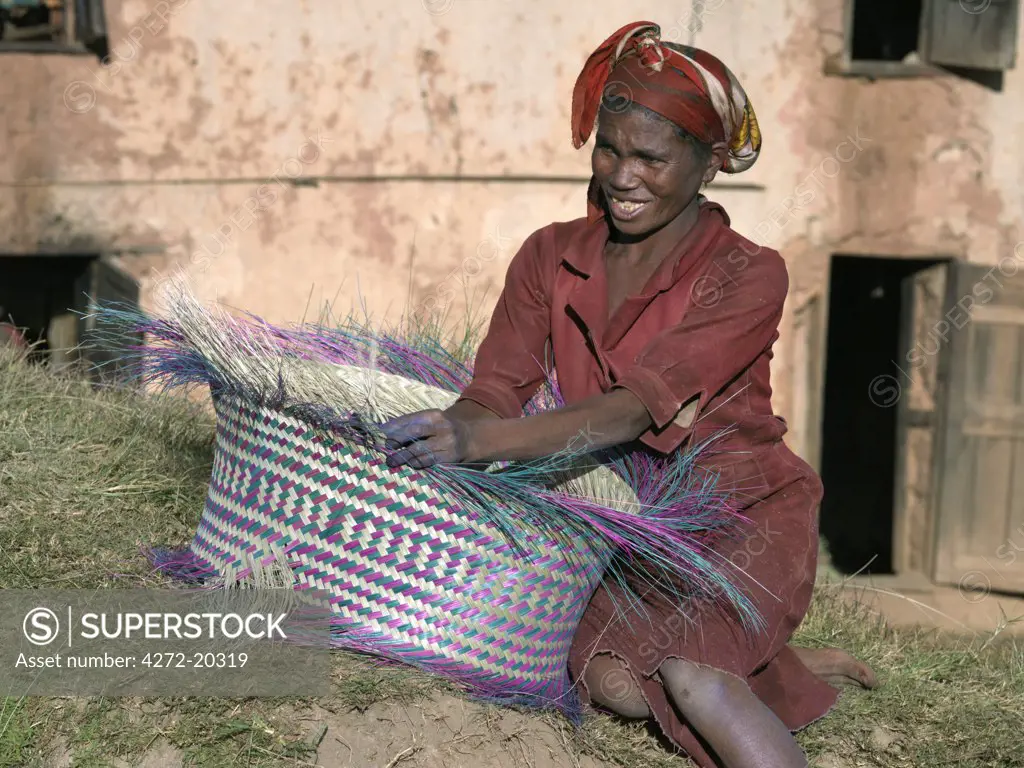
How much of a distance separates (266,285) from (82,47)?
164cm

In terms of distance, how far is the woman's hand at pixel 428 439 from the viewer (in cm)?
238

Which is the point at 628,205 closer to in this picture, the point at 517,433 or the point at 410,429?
the point at 517,433

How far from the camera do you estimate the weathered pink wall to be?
6.99 metres

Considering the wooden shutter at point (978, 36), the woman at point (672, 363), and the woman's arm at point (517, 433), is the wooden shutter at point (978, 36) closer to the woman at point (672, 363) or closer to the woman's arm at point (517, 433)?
the woman at point (672, 363)

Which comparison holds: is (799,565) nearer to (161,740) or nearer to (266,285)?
(161,740)

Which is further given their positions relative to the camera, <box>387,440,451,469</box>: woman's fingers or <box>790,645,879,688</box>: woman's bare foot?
<box>790,645,879,688</box>: woman's bare foot

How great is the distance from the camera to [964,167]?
7.50 m

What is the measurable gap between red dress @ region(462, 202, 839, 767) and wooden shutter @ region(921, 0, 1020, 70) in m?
5.15

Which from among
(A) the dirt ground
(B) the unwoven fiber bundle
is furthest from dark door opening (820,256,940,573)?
(A) the dirt ground

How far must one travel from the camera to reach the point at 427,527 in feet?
8.21

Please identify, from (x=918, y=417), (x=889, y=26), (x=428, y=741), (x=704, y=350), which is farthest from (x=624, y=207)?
(x=889, y=26)

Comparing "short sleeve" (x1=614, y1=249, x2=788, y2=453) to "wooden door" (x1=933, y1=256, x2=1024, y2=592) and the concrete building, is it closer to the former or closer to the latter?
the concrete building

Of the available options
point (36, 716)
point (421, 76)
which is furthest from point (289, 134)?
point (36, 716)

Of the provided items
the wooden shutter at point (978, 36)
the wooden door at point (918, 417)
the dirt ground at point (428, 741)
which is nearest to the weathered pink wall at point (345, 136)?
the wooden shutter at point (978, 36)
